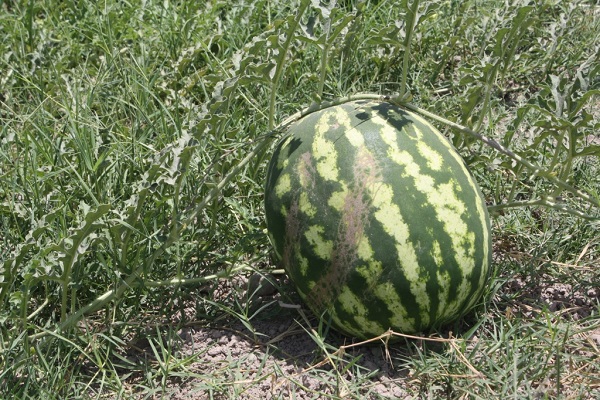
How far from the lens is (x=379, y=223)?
2.70 meters

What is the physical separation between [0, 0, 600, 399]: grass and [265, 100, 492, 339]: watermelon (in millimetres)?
162

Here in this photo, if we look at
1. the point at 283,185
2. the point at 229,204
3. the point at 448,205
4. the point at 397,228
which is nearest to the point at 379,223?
the point at 397,228

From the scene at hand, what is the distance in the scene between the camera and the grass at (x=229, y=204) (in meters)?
2.84

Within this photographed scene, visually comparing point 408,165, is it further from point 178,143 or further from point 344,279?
point 178,143

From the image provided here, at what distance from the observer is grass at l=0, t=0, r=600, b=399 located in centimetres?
284

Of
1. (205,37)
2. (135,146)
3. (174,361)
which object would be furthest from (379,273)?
(205,37)

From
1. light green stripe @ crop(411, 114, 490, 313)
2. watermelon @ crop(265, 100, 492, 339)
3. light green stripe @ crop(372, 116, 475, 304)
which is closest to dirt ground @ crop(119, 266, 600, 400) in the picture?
watermelon @ crop(265, 100, 492, 339)

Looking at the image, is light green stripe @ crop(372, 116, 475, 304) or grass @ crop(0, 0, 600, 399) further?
grass @ crop(0, 0, 600, 399)

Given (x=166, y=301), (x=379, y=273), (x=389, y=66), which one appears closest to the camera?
(x=379, y=273)

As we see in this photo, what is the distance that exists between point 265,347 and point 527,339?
91cm

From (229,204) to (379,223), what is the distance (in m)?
0.89

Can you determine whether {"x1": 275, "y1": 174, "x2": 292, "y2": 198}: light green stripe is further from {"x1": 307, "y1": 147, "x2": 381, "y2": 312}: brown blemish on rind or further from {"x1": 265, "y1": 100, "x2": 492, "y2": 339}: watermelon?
{"x1": 307, "y1": 147, "x2": 381, "y2": 312}: brown blemish on rind

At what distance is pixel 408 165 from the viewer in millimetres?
2758

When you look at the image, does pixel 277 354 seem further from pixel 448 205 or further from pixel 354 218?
pixel 448 205
